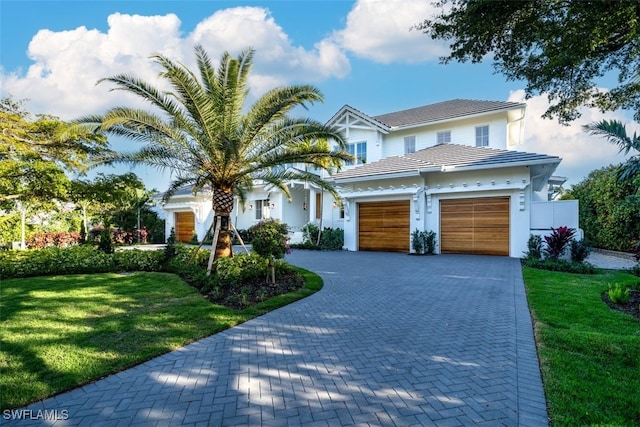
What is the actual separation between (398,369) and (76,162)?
535 inches

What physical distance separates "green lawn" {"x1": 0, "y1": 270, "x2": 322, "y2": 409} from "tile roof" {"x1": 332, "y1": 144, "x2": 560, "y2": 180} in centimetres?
947

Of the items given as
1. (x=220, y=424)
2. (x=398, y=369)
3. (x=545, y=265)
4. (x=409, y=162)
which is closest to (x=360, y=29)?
(x=409, y=162)

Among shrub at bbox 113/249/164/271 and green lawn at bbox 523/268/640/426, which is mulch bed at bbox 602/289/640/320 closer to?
green lawn at bbox 523/268/640/426

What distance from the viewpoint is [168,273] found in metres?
11.7

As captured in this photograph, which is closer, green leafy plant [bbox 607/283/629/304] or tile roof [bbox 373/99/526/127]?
green leafy plant [bbox 607/283/629/304]

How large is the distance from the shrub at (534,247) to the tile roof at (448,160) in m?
3.14

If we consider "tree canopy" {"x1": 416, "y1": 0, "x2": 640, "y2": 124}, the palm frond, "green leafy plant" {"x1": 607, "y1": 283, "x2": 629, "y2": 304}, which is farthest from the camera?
the palm frond

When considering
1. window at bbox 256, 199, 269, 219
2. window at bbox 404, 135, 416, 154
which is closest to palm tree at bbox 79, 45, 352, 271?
window at bbox 404, 135, 416, 154

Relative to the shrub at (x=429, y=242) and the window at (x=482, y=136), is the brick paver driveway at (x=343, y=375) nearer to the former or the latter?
the shrub at (x=429, y=242)

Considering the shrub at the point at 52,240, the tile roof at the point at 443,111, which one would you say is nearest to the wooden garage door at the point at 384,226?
the tile roof at the point at 443,111

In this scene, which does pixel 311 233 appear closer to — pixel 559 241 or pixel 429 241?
pixel 429 241

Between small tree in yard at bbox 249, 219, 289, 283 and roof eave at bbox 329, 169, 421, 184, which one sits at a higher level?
roof eave at bbox 329, 169, 421, 184

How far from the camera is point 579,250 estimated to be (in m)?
12.8

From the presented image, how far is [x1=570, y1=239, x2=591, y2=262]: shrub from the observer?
41.9ft
